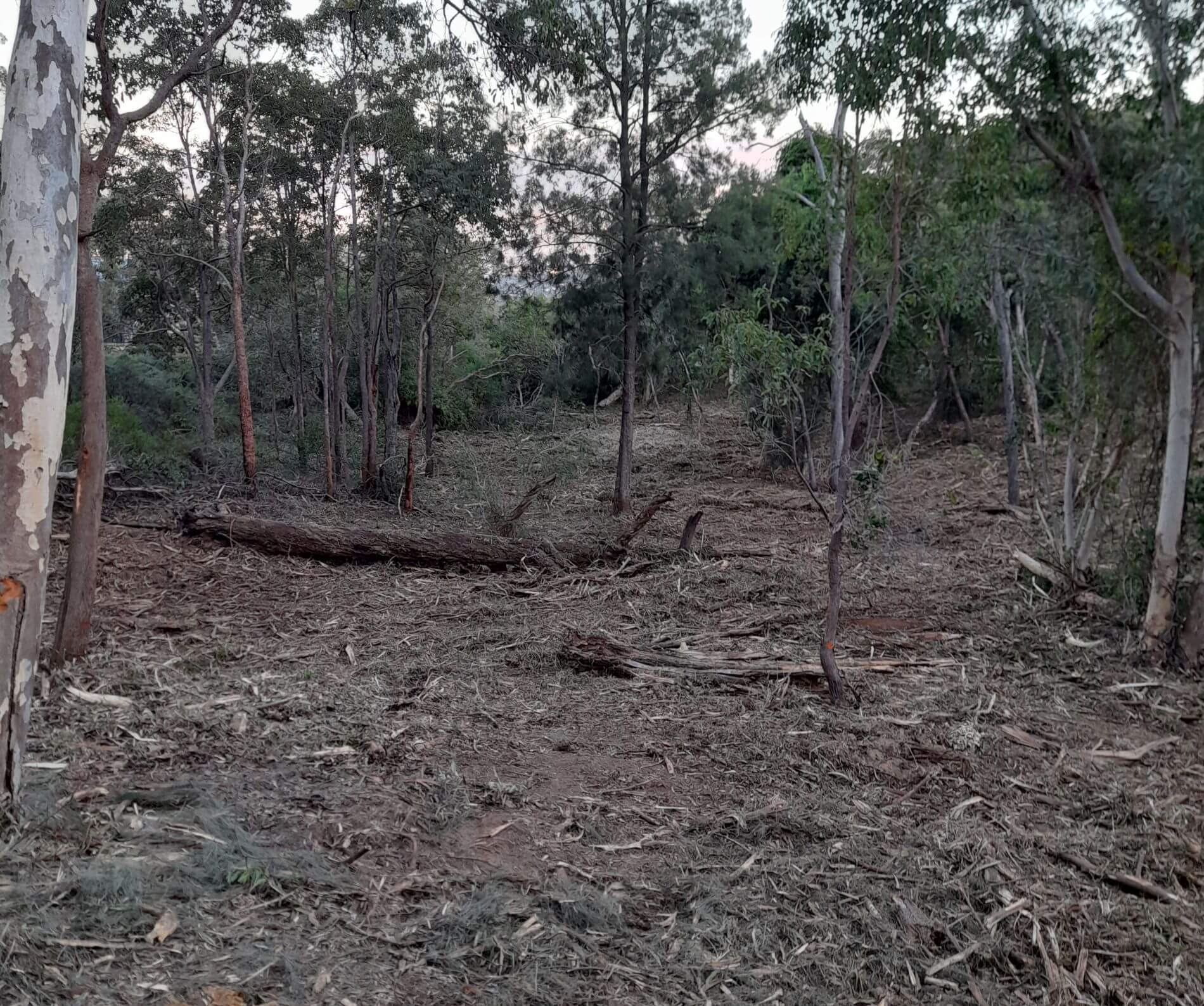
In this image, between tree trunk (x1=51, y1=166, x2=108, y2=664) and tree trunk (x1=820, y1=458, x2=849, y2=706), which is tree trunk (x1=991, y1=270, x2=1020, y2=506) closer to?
tree trunk (x1=820, y1=458, x2=849, y2=706)

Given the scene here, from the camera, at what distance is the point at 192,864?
12.7 ft

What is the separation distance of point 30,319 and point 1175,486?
26.3 ft

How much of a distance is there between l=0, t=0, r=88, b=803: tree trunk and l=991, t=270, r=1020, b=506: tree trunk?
368 inches

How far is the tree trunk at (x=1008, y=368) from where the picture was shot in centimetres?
1225

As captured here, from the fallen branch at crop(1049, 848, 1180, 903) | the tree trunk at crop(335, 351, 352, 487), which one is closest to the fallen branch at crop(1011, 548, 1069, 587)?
the fallen branch at crop(1049, 848, 1180, 903)

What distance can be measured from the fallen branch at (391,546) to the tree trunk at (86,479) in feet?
13.6

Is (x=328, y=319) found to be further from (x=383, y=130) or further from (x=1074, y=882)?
(x=1074, y=882)

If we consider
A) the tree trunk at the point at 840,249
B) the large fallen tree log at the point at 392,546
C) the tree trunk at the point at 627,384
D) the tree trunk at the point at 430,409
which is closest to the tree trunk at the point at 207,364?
the tree trunk at the point at 430,409

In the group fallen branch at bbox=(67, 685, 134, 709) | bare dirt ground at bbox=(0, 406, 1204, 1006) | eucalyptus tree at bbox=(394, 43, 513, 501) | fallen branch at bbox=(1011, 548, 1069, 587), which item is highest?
eucalyptus tree at bbox=(394, 43, 513, 501)

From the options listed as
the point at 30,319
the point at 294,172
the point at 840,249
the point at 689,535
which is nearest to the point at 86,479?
the point at 30,319

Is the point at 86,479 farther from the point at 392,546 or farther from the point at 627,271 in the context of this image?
the point at 627,271

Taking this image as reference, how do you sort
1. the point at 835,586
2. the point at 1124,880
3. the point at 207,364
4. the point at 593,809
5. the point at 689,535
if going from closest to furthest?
the point at 1124,880
the point at 593,809
the point at 835,586
the point at 689,535
the point at 207,364

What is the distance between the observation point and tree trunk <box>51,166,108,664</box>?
645cm

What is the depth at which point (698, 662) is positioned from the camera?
7461 mm
